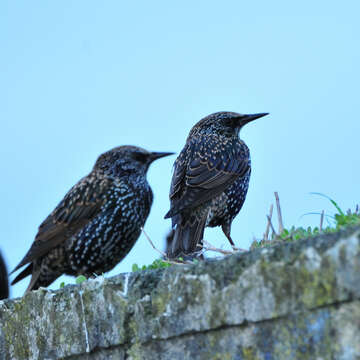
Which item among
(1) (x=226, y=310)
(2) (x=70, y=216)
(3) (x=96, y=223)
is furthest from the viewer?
(2) (x=70, y=216)

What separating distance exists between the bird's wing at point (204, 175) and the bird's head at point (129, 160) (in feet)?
1.16

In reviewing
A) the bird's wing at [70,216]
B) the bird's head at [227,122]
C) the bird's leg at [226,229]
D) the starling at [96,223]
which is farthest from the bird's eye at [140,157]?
the bird's head at [227,122]

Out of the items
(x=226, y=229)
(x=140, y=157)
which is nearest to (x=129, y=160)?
(x=140, y=157)

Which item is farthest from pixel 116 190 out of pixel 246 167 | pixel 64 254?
pixel 246 167

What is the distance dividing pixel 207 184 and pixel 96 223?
994 mm

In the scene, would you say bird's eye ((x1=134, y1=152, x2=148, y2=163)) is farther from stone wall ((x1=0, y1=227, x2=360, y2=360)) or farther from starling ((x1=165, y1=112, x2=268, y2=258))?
stone wall ((x1=0, y1=227, x2=360, y2=360))

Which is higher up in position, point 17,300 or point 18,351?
point 17,300

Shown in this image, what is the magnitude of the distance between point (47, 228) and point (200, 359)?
104 inches

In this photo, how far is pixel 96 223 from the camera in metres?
5.00

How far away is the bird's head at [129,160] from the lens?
17.3 ft

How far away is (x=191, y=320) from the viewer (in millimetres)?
2896

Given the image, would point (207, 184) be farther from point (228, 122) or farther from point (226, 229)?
point (228, 122)

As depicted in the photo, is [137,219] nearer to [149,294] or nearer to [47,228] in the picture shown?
[47,228]

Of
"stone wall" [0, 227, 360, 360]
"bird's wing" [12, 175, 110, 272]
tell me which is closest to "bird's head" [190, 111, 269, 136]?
"bird's wing" [12, 175, 110, 272]
